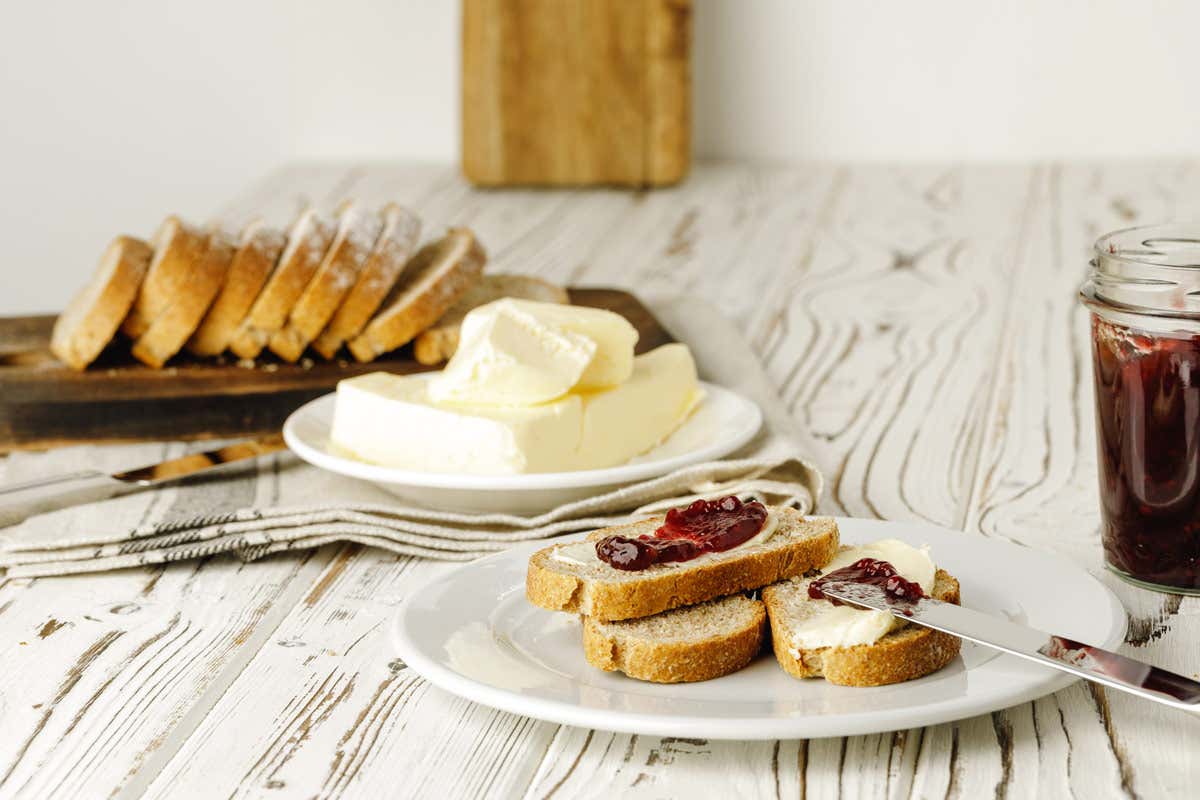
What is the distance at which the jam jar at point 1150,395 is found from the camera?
3.80 ft

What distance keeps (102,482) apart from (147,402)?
0.83 feet

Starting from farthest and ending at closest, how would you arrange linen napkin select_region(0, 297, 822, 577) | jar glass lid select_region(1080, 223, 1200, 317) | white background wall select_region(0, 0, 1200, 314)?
white background wall select_region(0, 0, 1200, 314) < linen napkin select_region(0, 297, 822, 577) < jar glass lid select_region(1080, 223, 1200, 317)

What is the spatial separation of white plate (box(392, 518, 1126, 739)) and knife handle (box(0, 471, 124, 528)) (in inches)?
19.9

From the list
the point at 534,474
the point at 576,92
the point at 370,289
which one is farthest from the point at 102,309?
the point at 576,92

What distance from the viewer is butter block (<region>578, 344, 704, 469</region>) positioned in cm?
148

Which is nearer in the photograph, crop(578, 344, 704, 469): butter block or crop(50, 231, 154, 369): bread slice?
crop(578, 344, 704, 469): butter block

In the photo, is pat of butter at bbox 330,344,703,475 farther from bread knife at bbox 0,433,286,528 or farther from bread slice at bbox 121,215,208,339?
bread slice at bbox 121,215,208,339

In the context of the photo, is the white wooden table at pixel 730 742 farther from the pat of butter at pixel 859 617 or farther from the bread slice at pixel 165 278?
the bread slice at pixel 165 278

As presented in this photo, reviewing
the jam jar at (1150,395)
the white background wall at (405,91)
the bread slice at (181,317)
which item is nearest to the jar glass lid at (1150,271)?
the jam jar at (1150,395)

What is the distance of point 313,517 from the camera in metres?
1.38

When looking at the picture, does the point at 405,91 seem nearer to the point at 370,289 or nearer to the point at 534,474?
the point at 370,289

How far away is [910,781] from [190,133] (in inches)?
130

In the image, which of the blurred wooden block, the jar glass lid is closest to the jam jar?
the jar glass lid

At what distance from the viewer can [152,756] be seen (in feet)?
3.30
